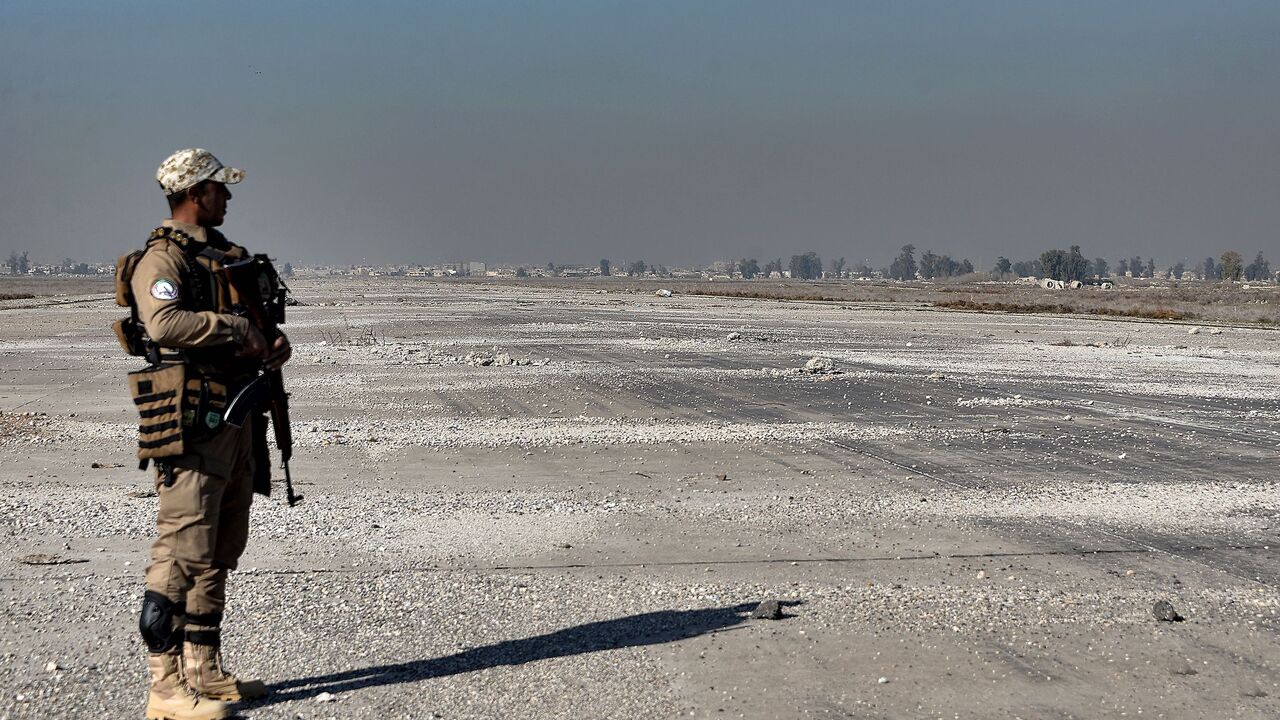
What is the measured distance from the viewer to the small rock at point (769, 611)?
6.01 m

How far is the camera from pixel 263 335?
469 cm

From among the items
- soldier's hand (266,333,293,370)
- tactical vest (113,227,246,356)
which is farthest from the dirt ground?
tactical vest (113,227,246,356)

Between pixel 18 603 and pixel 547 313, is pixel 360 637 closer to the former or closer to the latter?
pixel 18 603

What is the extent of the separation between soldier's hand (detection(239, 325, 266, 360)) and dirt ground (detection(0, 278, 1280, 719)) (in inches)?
55.4

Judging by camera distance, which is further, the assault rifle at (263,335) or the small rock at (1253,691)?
the small rock at (1253,691)

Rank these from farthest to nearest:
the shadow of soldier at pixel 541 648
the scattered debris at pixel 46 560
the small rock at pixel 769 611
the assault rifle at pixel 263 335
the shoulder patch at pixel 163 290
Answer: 1. the scattered debris at pixel 46 560
2. the small rock at pixel 769 611
3. the shadow of soldier at pixel 541 648
4. the assault rifle at pixel 263 335
5. the shoulder patch at pixel 163 290

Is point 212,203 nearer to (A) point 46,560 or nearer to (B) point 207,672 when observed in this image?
(B) point 207,672

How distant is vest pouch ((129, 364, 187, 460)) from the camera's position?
4496 millimetres

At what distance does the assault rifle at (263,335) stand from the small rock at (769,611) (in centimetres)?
245

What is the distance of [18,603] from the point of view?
20.3 feet

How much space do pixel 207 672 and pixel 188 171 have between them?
6.29 feet

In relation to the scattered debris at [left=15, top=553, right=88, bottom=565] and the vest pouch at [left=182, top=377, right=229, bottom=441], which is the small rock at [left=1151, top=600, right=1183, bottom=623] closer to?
the vest pouch at [left=182, top=377, right=229, bottom=441]

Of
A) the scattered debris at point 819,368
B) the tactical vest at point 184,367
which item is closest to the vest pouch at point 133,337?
the tactical vest at point 184,367

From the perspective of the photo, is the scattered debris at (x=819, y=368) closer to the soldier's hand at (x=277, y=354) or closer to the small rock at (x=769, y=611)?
the small rock at (x=769, y=611)
